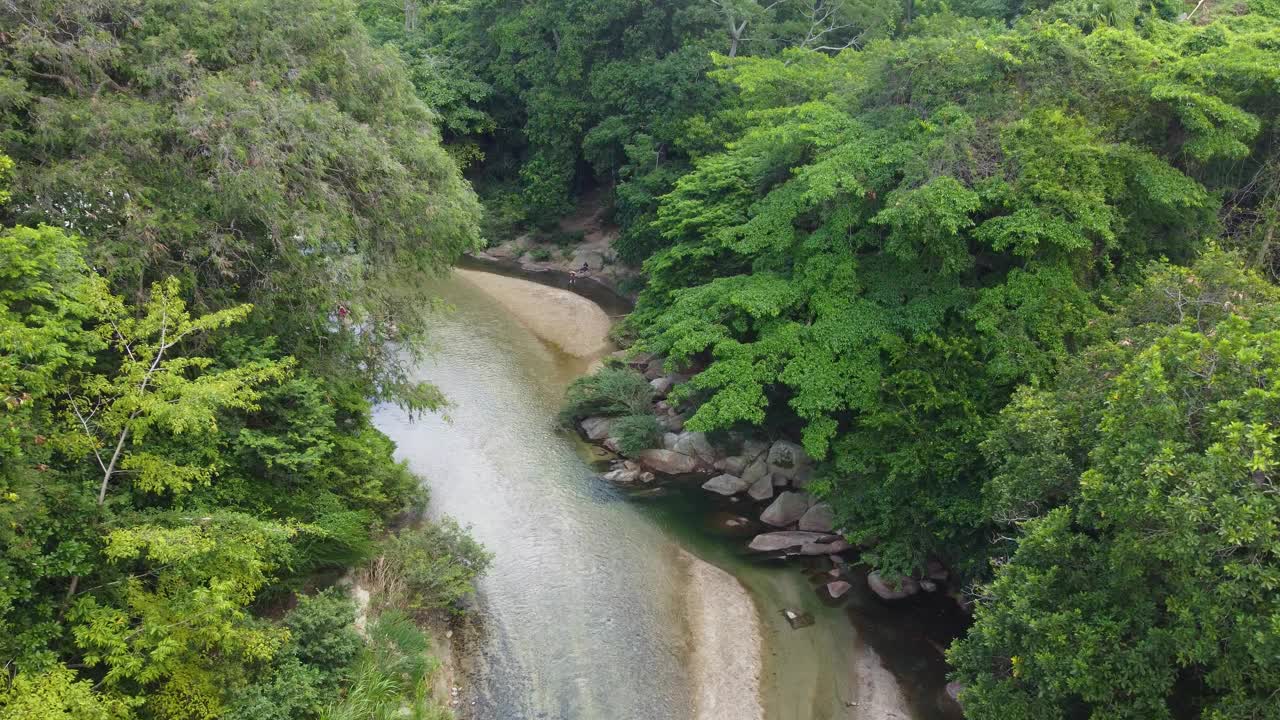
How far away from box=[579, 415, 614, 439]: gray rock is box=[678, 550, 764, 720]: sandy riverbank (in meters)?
5.65

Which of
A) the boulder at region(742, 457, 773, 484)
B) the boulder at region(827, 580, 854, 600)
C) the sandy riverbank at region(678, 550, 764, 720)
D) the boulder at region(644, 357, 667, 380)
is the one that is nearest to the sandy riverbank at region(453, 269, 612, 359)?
the boulder at region(644, 357, 667, 380)

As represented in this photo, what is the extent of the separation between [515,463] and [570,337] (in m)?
9.38

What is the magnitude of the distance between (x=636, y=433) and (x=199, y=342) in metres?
11.4

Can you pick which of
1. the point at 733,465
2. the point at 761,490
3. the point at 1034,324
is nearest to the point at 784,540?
the point at 761,490

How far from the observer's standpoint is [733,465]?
66.5 feet

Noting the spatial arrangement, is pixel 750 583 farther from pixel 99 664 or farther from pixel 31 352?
pixel 31 352

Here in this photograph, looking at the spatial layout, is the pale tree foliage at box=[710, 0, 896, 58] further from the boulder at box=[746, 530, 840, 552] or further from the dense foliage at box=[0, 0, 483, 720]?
the boulder at box=[746, 530, 840, 552]

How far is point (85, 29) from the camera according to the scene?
1188 cm

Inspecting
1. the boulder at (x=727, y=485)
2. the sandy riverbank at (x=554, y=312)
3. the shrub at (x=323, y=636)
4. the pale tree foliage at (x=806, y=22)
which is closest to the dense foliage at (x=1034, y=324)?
the boulder at (x=727, y=485)

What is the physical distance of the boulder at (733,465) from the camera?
20203 millimetres

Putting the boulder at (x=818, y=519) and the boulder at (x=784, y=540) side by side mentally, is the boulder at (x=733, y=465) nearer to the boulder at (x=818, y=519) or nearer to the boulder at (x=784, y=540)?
the boulder at (x=818, y=519)

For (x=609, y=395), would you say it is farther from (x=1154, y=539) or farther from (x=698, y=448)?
(x=1154, y=539)

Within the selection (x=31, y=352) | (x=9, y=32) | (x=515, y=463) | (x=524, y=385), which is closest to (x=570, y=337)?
(x=524, y=385)

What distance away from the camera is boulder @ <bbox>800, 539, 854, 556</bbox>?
17547 mm
